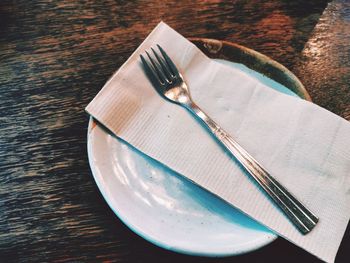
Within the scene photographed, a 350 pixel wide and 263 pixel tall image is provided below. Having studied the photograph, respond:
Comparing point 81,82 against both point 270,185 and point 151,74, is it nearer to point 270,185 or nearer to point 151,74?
point 151,74

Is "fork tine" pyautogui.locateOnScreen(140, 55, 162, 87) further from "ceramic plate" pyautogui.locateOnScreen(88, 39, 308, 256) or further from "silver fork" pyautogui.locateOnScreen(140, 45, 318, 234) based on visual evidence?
"ceramic plate" pyautogui.locateOnScreen(88, 39, 308, 256)

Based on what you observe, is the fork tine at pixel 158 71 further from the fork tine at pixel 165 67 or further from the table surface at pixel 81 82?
the table surface at pixel 81 82

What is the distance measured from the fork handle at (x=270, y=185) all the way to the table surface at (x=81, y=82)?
0.05m

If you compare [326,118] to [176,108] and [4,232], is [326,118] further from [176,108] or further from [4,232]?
[4,232]

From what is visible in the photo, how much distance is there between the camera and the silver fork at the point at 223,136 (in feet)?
1.73

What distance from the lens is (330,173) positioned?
0.57 meters

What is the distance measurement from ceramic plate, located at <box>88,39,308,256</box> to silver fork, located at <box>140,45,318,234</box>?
53mm

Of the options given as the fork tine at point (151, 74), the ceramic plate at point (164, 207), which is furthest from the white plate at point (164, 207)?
the fork tine at point (151, 74)

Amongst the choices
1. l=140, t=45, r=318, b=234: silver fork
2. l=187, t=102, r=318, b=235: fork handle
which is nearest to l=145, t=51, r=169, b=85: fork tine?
l=140, t=45, r=318, b=234: silver fork

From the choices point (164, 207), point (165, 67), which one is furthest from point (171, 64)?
point (164, 207)

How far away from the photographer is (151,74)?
0.72 meters

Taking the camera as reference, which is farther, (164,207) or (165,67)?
(165,67)

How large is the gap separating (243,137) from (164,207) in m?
0.19

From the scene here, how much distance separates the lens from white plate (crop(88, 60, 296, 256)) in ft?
1.64
